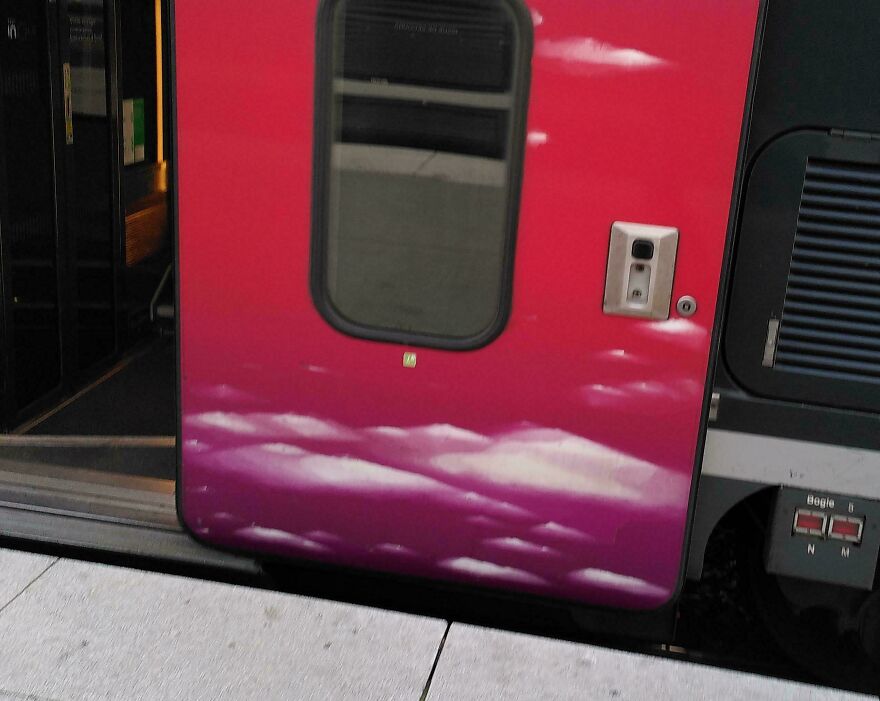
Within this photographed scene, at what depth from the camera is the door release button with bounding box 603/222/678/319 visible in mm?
2475

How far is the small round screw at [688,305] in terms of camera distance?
8.24 ft

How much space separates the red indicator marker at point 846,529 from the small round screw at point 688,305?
69 cm

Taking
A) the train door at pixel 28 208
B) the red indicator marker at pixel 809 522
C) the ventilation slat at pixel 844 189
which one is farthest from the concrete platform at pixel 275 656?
the train door at pixel 28 208

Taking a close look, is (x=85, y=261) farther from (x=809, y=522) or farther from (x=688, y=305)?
(x=809, y=522)

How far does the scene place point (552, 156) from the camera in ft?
8.15

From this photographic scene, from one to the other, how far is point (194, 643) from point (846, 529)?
1703 millimetres

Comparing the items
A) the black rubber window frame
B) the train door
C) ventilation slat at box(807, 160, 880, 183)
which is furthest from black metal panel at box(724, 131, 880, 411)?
the train door

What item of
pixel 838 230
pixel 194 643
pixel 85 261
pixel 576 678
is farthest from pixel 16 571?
pixel 85 261

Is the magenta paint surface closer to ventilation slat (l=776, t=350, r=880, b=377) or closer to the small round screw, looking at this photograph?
the small round screw

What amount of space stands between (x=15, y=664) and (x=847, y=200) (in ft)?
6.89

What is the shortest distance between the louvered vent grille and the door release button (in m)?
0.34

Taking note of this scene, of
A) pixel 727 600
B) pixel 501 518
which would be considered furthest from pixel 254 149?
pixel 727 600

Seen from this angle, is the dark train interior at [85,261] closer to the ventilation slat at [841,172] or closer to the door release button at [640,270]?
the door release button at [640,270]

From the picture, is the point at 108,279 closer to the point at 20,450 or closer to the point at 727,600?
the point at 20,450
